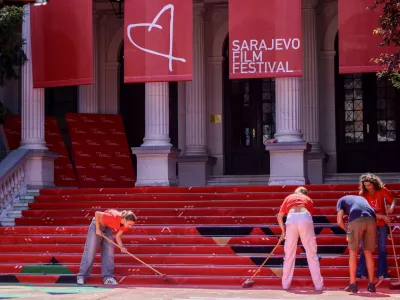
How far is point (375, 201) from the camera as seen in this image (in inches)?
532

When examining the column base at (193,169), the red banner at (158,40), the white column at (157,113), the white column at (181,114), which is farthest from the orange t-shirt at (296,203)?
the white column at (181,114)

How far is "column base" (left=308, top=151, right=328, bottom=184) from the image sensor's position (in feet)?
71.7

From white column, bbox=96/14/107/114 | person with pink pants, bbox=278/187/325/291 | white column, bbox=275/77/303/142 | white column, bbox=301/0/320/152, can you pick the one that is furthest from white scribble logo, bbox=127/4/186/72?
person with pink pants, bbox=278/187/325/291

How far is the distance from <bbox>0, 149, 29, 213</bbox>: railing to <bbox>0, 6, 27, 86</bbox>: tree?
6.46ft

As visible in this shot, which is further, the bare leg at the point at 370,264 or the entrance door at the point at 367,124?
the entrance door at the point at 367,124

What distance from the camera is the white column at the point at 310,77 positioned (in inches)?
880

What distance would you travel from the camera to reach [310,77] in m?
22.5

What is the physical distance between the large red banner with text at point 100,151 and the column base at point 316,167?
5.00 meters

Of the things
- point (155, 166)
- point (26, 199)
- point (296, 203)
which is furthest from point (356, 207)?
point (26, 199)

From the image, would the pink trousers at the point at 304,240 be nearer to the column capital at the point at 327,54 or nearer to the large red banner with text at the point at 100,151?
the large red banner with text at the point at 100,151

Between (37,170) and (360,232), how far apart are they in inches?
380

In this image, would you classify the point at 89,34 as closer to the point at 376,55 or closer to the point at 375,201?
the point at 376,55

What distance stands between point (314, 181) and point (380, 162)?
87.0 inches

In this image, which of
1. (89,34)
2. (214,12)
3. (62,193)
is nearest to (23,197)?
(62,193)
